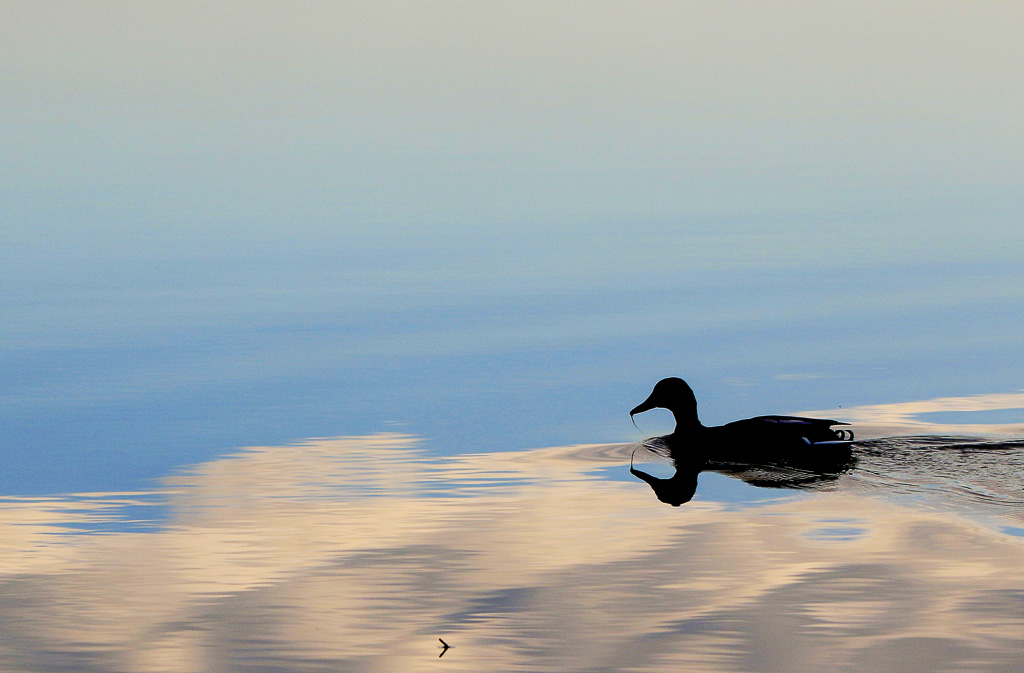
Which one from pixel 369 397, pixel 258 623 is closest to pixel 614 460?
pixel 369 397

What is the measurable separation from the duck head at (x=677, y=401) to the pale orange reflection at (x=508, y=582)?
8.22 ft

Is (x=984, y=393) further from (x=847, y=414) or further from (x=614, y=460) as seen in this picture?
(x=614, y=460)

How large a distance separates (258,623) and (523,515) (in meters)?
3.15

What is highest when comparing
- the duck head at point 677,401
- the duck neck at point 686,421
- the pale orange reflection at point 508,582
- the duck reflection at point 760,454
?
the duck head at point 677,401

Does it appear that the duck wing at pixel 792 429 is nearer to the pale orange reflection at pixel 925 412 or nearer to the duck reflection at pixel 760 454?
the duck reflection at pixel 760 454

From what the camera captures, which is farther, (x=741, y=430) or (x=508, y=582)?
(x=741, y=430)

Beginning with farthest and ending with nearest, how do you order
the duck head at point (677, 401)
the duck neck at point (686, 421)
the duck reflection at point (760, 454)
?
the duck head at point (677, 401)
the duck neck at point (686, 421)
the duck reflection at point (760, 454)

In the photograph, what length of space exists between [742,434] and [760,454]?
356mm

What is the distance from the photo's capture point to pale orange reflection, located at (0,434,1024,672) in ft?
24.8

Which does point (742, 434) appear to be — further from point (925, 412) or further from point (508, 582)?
point (508, 582)

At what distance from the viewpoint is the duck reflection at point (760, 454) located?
40.9 feet

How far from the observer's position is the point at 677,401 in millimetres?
14922

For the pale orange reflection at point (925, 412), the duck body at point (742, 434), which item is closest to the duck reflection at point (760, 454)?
the duck body at point (742, 434)

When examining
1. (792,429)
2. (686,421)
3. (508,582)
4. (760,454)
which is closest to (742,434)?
(760,454)
